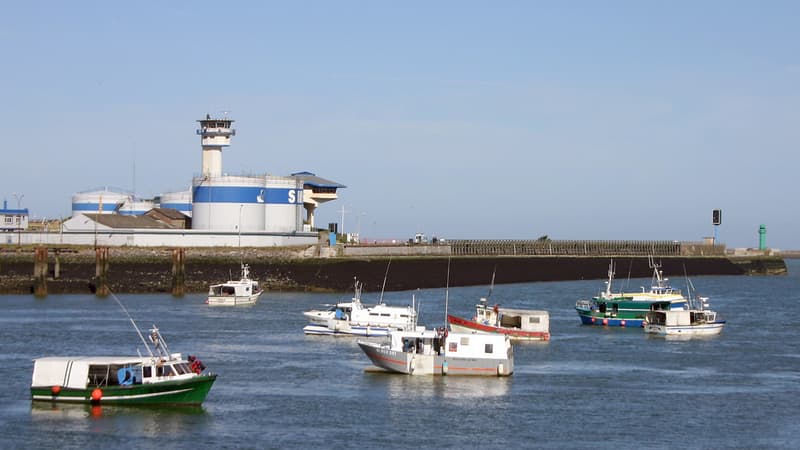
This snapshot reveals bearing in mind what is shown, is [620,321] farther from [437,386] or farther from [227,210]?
[227,210]

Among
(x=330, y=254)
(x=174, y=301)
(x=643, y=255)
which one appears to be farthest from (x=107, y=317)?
(x=643, y=255)

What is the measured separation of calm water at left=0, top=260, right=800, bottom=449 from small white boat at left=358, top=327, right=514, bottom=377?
0.88 metres

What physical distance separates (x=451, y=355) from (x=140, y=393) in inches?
575

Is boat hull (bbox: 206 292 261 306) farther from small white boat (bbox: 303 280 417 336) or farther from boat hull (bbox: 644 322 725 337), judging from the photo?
boat hull (bbox: 644 322 725 337)

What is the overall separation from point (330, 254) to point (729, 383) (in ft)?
219

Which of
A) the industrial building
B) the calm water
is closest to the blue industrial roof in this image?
the industrial building

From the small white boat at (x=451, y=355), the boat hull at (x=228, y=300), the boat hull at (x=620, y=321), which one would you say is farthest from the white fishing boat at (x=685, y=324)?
the boat hull at (x=228, y=300)

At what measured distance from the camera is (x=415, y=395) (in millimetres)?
48719

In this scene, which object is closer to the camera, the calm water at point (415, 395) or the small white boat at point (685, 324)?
the calm water at point (415, 395)

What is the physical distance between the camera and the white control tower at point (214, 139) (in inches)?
4975

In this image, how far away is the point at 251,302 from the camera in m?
92.6

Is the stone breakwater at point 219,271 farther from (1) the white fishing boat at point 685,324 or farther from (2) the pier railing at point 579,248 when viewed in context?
(1) the white fishing boat at point 685,324

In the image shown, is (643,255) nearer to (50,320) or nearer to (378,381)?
(50,320)

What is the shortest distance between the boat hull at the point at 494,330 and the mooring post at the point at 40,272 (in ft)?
142
